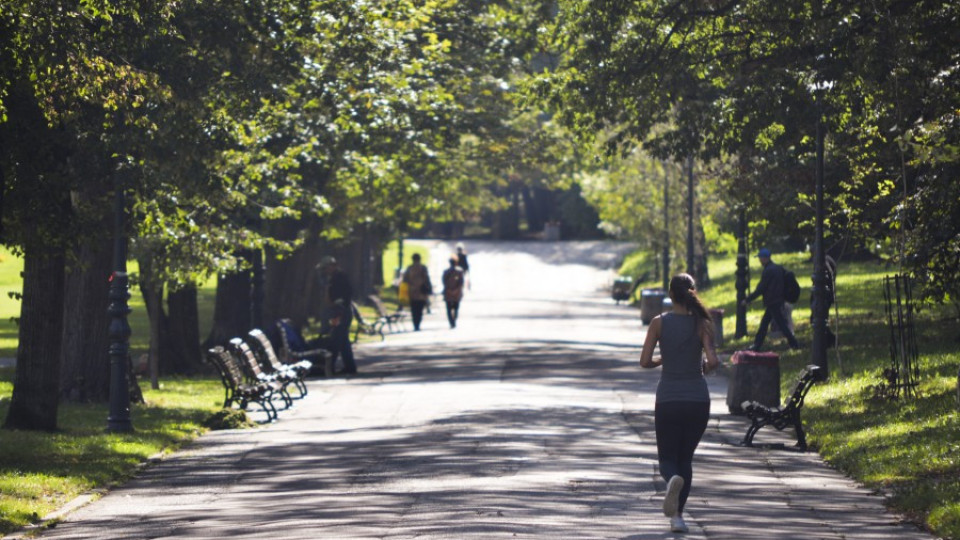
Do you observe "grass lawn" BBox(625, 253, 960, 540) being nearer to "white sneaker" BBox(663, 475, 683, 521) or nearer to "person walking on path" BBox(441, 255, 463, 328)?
"white sneaker" BBox(663, 475, 683, 521)

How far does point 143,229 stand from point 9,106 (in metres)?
3.96

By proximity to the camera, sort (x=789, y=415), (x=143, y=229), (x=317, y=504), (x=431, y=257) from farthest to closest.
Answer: (x=431, y=257), (x=143, y=229), (x=789, y=415), (x=317, y=504)

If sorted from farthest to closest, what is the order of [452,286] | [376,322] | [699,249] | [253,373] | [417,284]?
[699,249]
[452,286]
[376,322]
[417,284]
[253,373]

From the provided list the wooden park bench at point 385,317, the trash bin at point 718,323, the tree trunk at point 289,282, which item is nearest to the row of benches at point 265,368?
the tree trunk at point 289,282

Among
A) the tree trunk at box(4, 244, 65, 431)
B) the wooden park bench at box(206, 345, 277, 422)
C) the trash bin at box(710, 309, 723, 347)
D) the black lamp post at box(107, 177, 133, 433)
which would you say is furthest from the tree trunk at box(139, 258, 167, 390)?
the trash bin at box(710, 309, 723, 347)

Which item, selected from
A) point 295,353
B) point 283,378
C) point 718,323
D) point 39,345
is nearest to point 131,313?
point 295,353

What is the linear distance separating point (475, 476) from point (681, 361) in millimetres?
3587

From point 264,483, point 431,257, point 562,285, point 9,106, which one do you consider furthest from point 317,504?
point 431,257

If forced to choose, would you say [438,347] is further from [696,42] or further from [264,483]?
[264,483]

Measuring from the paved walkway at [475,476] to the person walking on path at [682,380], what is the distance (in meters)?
0.51

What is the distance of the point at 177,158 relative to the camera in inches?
733

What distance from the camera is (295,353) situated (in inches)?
1083

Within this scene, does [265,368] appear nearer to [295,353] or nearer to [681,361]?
[295,353]

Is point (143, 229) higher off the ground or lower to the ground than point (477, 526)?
higher
